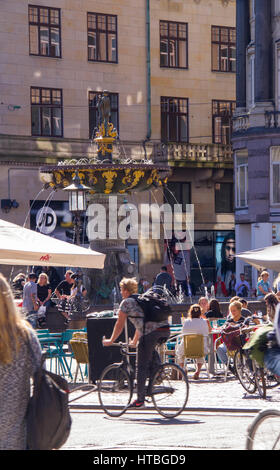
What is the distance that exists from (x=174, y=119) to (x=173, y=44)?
3.19 m

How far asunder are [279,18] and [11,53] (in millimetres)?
10348

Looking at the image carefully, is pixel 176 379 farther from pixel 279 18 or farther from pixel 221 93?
pixel 221 93

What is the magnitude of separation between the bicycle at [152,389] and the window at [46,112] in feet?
99.6

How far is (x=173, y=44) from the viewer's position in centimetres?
4822

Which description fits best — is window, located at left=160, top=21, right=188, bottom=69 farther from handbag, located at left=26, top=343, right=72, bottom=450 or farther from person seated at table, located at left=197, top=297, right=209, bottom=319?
handbag, located at left=26, top=343, right=72, bottom=450

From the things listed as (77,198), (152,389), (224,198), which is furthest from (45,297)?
(224,198)

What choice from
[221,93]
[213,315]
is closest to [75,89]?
[221,93]

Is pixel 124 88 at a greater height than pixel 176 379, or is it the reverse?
pixel 124 88

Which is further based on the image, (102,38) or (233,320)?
(102,38)

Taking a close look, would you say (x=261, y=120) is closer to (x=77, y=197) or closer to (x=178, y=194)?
(x=178, y=194)

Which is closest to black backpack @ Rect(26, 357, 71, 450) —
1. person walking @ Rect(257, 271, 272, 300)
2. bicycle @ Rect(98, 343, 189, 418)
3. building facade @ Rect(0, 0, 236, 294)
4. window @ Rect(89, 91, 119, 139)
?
bicycle @ Rect(98, 343, 189, 418)

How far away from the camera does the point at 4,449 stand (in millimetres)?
6371

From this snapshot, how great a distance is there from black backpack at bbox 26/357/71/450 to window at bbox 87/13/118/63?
40.2 meters

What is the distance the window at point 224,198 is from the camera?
4919 cm
